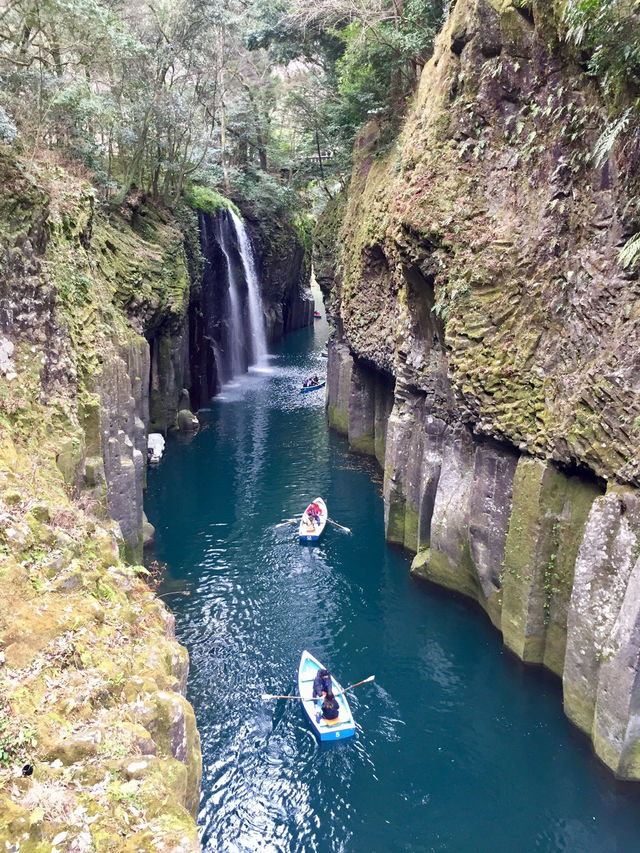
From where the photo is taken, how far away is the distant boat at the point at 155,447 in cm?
2889

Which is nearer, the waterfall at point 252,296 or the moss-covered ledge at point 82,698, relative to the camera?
the moss-covered ledge at point 82,698

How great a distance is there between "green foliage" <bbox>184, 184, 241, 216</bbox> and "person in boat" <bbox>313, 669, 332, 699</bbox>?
30.2m

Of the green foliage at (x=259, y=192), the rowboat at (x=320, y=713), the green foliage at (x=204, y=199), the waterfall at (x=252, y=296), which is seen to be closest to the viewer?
the rowboat at (x=320, y=713)

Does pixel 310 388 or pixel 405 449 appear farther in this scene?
pixel 310 388

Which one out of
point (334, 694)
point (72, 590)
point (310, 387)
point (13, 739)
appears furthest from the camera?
point (310, 387)

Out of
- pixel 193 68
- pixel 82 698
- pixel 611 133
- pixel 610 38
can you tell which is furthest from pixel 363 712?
pixel 193 68

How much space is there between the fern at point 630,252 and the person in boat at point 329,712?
10.6 m

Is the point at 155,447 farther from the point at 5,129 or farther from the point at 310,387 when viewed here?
the point at 5,129

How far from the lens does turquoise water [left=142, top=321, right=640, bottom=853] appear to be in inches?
441

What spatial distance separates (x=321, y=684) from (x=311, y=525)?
8608 millimetres

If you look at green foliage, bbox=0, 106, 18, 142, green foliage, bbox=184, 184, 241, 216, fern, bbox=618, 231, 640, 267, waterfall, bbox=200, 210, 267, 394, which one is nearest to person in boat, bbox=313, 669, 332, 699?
fern, bbox=618, 231, 640, 267

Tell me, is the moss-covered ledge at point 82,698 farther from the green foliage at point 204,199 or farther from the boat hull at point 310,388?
the boat hull at point 310,388

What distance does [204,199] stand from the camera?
3869 cm

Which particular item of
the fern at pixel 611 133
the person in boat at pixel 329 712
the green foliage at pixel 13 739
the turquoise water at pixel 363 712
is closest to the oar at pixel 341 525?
A: the turquoise water at pixel 363 712
